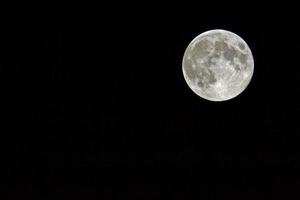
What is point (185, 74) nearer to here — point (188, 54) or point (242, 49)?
point (188, 54)

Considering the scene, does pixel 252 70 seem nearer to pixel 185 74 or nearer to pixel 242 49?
pixel 242 49

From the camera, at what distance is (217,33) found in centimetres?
1273

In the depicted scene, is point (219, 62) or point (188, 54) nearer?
point (219, 62)

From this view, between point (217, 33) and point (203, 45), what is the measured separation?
38 cm

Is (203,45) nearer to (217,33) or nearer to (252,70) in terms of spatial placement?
(217,33)

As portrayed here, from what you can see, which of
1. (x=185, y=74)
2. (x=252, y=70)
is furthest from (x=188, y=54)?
(x=252, y=70)

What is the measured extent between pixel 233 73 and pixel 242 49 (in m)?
0.57

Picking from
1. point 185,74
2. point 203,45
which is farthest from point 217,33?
point 185,74

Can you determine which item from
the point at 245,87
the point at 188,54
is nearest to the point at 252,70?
the point at 245,87

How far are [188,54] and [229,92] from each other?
1.19 metres

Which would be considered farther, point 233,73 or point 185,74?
point 185,74

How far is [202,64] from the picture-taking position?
12.6 metres

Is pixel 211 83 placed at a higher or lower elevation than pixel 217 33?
lower

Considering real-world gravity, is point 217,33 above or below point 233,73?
above
